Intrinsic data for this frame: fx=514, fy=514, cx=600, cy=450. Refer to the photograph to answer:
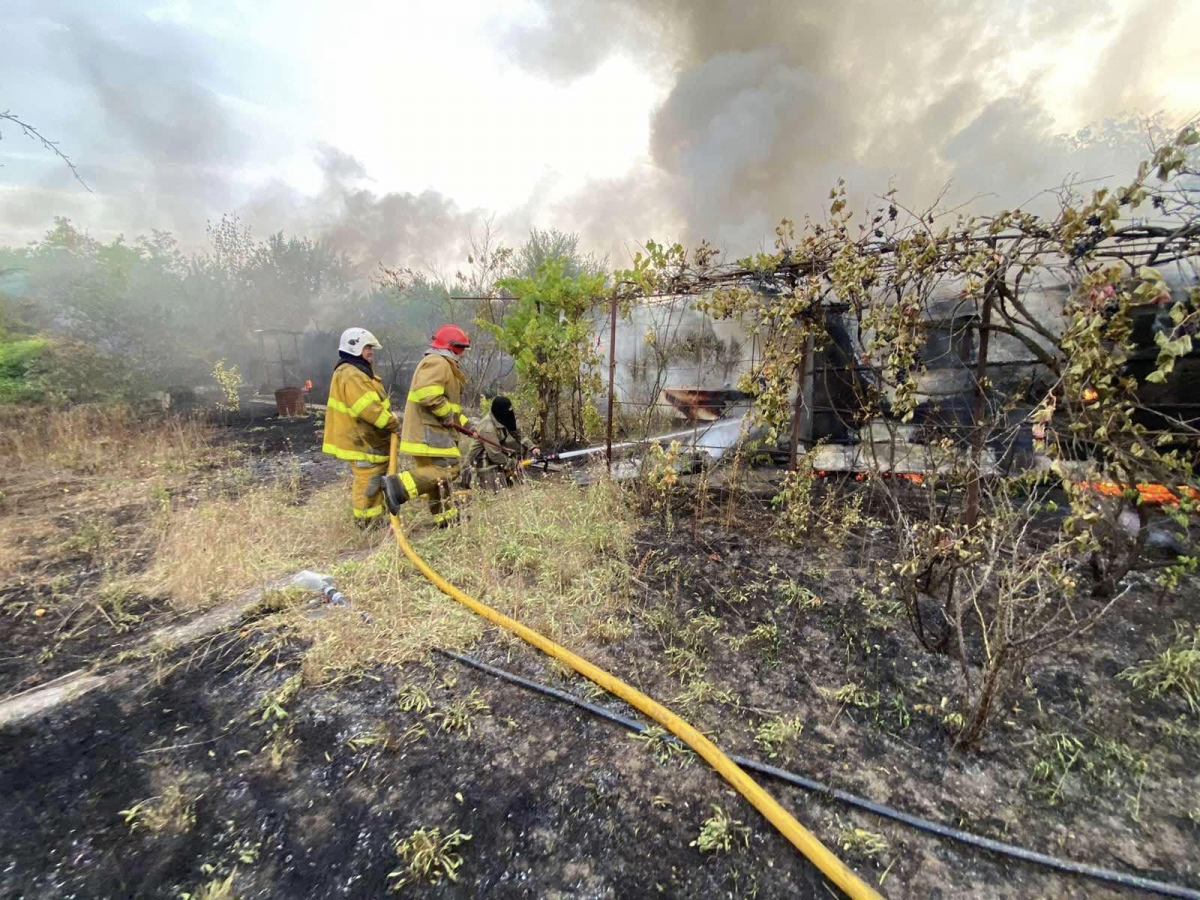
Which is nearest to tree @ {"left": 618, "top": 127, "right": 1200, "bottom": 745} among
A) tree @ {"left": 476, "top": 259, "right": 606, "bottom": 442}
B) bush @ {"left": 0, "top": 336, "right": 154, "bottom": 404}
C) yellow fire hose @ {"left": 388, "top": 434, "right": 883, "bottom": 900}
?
yellow fire hose @ {"left": 388, "top": 434, "right": 883, "bottom": 900}

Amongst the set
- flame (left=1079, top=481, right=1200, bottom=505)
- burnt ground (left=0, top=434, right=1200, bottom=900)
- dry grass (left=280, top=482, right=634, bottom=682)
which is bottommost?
burnt ground (left=0, top=434, right=1200, bottom=900)

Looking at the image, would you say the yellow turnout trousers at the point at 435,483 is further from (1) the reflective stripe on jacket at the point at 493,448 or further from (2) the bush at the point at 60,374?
(2) the bush at the point at 60,374

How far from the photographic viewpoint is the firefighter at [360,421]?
440cm

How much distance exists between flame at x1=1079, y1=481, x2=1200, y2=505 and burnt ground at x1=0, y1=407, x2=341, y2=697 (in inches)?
211

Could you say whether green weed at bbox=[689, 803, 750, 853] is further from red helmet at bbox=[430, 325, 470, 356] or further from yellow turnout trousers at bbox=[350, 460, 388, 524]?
red helmet at bbox=[430, 325, 470, 356]

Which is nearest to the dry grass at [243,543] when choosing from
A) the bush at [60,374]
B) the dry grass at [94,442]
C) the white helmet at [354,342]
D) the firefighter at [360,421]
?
the firefighter at [360,421]

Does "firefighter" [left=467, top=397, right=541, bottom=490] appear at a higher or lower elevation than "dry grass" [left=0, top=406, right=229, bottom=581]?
higher

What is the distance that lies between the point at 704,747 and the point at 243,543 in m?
3.97

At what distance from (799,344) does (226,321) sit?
17.2 metres

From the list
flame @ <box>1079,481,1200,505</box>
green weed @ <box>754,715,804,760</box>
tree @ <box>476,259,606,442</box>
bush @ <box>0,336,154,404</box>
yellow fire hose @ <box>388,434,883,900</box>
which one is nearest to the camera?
yellow fire hose @ <box>388,434,883,900</box>

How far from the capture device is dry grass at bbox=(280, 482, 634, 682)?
2.98 metres

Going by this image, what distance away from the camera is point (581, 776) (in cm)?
210

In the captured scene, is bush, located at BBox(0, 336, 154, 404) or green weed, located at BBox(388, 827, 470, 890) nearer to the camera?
green weed, located at BBox(388, 827, 470, 890)

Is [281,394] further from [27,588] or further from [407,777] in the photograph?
[407,777]
